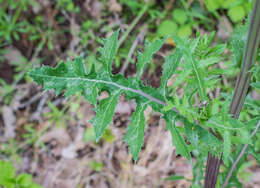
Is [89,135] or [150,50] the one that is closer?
[150,50]

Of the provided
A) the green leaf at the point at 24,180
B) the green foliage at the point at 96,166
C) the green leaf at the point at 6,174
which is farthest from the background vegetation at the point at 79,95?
the green leaf at the point at 6,174

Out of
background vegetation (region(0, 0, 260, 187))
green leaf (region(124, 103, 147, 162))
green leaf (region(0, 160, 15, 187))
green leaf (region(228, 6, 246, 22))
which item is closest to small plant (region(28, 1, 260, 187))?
green leaf (region(124, 103, 147, 162))

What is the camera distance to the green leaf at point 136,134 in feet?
3.64

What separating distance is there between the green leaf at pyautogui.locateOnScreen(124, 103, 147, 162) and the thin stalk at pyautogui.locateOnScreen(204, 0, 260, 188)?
1.30 feet

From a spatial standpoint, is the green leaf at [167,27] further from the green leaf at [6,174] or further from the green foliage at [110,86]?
the green leaf at [6,174]

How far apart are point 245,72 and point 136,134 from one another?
0.50 m

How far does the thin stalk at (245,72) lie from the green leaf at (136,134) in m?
0.40

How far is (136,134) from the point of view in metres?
1.14

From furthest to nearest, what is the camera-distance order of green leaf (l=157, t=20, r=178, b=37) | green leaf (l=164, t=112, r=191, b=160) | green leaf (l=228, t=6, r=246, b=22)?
1. green leaf (l=157, t=20, r=178, b=37)
2. green leaf (l=228, t=6, r=246, b=22)
3. green leaf (l=164, t=112, r=191, b=160)

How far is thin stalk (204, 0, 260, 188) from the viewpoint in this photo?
2.93 feet

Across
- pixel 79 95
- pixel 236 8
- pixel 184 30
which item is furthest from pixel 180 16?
pixel 79 95

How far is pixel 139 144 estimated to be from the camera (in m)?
1.11

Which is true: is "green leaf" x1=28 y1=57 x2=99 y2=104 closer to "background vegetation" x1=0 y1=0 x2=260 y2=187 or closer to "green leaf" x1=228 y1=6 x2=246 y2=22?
"background vegetation" x1=0 y1=0 x2=260 y2=187

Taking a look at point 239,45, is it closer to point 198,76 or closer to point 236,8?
point 198,76
